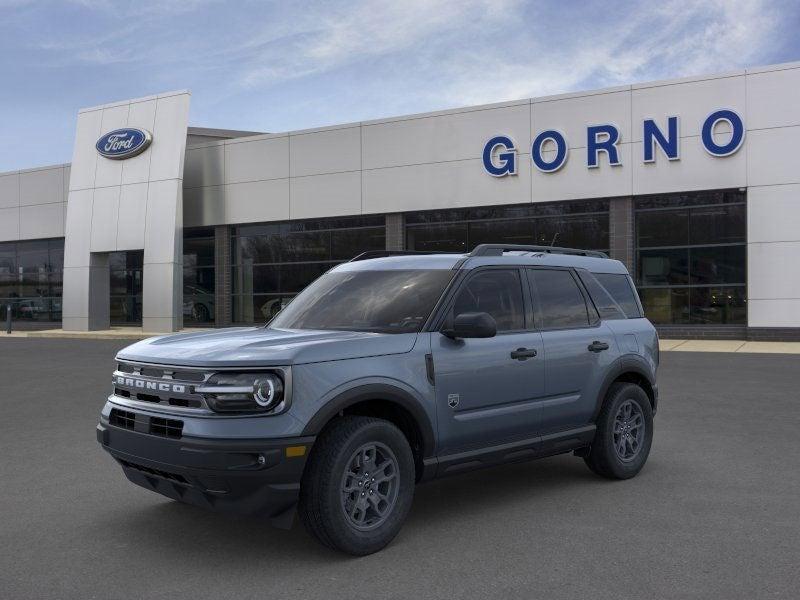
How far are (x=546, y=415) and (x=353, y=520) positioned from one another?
1874 millimetres

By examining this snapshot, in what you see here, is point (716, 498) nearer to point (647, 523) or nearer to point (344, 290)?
point (647, 523)

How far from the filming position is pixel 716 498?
5934 millimetres

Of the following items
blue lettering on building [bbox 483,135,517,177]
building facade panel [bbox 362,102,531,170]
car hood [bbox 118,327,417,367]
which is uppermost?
building facade panel [bbox 362,102,531,170]

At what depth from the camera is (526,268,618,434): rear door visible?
5.97m

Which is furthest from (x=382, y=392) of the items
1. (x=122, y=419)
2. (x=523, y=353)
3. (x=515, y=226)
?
(x=515, y=226)

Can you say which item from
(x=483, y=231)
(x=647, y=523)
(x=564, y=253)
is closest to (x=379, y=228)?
(x=483, y=231)

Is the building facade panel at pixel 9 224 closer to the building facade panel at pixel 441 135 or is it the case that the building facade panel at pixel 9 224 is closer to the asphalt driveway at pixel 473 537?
the building facade panel at pixel 441 135

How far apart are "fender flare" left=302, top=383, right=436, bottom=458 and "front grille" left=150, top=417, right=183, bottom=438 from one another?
74 centimetres

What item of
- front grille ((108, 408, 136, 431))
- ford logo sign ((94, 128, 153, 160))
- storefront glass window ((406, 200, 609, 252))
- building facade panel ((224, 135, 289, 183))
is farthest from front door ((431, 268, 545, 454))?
ford logo sign ((94, 128, 153, 160))

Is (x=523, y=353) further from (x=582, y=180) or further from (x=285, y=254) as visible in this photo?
(x=285, y=254)

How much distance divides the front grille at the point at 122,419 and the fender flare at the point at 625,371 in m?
3.51

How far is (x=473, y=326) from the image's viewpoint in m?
5.02

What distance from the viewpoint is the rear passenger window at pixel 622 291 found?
7002 millimetres

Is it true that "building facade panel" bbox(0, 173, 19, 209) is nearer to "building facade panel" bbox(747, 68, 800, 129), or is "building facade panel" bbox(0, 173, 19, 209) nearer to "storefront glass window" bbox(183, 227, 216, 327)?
"storefront glass window" bbox(183, 227, 216, 327)
